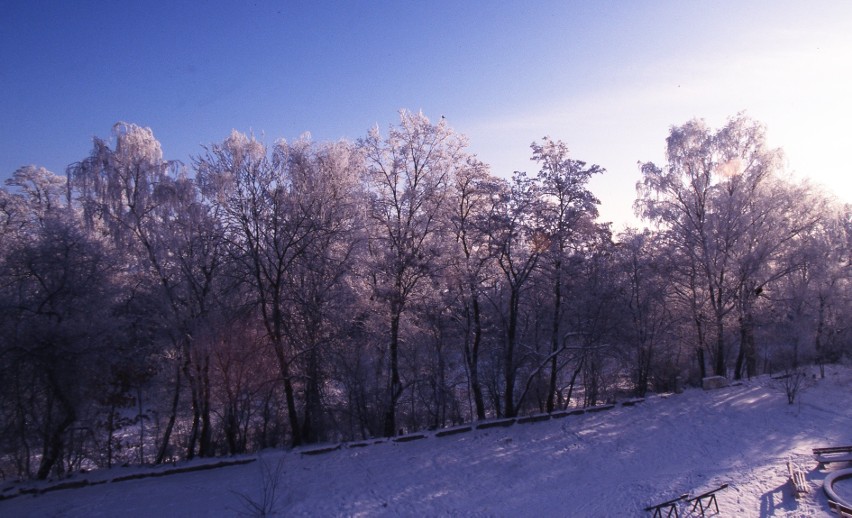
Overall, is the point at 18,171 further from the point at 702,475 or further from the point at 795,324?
the point at 795,324

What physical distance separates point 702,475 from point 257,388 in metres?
13.0

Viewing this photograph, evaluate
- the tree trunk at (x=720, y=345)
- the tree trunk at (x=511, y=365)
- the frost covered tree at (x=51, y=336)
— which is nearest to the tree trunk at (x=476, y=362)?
the tree trunk at (x=511, y=365)

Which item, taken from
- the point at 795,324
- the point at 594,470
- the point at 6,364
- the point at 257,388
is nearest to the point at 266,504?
the point at 257,388

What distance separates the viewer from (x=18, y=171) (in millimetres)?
24219

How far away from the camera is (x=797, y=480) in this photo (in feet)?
42.8

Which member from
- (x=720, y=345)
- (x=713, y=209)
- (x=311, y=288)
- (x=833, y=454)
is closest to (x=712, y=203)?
(x=713, y=209)

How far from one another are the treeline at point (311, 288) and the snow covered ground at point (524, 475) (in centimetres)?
235

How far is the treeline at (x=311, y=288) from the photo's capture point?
46.8 feet

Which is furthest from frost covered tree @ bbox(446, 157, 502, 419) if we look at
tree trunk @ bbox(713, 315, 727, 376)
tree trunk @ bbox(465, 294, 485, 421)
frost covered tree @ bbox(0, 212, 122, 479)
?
tree trunk @ bbox(713, 315, 727, 376)

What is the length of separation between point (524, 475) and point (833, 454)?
30.7 feet

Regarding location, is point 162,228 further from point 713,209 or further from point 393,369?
point 713,209

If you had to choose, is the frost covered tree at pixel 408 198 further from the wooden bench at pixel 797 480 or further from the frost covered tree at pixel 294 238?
the wooden bench at pixel 797 480

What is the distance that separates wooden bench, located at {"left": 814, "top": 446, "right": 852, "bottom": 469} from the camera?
1441 cm

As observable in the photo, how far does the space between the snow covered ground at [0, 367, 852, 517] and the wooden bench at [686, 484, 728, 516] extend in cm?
27
